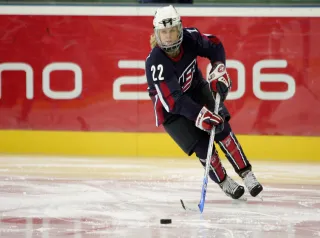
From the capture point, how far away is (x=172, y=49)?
3930mm

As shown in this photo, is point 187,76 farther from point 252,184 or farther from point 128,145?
point 128,145

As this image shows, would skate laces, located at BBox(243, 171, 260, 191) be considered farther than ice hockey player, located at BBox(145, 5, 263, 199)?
Yes

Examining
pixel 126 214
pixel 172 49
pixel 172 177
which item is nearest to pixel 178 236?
pixel 126 214

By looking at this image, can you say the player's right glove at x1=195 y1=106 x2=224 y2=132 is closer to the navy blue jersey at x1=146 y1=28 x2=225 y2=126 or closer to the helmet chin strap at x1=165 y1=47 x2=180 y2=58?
the navy blue jersey at x1=146 y1=28 x2=225 y2=126

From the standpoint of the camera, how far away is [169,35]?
12.6 feet

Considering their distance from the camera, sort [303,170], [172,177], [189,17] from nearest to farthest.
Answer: [172,177], [303,170], [189,17]

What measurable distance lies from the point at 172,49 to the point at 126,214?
83 centimetres

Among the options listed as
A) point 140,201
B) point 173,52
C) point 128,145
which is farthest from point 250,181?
point 128,145

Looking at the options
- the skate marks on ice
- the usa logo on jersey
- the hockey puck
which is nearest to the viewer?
the skate marks on ice

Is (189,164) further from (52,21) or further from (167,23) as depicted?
(167,23)

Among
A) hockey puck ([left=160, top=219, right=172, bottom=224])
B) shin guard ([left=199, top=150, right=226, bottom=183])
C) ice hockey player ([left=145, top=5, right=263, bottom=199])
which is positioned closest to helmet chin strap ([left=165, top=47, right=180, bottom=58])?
ice hockey player ([left=145, top=5, right=263, bottom=199])

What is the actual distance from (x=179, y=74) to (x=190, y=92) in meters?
0.19

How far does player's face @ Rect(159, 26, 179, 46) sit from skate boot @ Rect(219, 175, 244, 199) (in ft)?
2.59

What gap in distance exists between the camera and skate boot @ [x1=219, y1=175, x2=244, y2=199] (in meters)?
4.10
